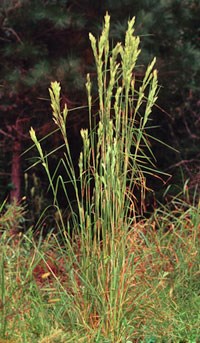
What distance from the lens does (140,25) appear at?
718cm

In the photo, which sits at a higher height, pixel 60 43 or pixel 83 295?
pixel 60 43

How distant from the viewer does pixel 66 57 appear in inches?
302

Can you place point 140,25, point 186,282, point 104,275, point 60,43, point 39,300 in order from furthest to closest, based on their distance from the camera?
point 60,43 → point 140,25 → point 186,282 → point 39,300 → point 104,275

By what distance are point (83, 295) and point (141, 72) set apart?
398 cm

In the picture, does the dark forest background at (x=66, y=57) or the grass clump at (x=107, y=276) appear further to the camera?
the dark forest background at (x=66, y=57)

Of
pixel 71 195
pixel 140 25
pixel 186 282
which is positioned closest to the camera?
pixel 186 282

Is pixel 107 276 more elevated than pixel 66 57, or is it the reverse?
pixel 66 57

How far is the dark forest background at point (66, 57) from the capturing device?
7273mm

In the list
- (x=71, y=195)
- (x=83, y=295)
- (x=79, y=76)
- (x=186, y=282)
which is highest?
(x=79, y=76)

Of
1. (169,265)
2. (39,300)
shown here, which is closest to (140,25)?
(169,265)

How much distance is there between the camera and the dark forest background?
7.27 meters

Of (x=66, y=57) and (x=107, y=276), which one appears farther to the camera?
(x=66, y=57)

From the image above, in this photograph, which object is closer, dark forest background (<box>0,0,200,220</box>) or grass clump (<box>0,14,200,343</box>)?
grass clump (<box>0,14,200,343</box>)

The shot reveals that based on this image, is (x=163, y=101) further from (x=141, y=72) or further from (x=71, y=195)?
(x=71, y=195)
